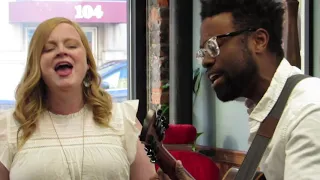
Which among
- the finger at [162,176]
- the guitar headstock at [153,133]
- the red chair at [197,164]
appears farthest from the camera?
the red chair at [197,164]

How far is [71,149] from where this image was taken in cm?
209

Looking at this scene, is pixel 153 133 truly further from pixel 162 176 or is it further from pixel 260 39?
pixel 260 39

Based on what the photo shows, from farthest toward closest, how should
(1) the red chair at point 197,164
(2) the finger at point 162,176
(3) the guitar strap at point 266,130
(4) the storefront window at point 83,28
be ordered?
(4) the storefront window at point 83,28, (1) the red chair at point 197,164, (2) the finger at point 162,176, (3) the guitar strap at point 266,130

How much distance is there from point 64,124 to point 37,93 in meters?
0.16

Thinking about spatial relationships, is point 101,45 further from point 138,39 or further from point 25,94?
point 25,94

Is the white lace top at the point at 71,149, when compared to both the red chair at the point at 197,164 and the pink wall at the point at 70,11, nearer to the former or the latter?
the red chair at the point at 197,164

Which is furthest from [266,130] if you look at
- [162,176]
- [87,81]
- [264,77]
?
[87,81]

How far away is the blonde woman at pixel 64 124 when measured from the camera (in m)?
2.05

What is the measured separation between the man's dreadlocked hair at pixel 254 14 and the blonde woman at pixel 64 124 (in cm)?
85

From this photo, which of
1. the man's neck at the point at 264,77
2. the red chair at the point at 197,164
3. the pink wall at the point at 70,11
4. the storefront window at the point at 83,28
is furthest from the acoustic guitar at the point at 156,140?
the pink wall at the point at 70,11

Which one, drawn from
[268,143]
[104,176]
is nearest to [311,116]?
[268,143]

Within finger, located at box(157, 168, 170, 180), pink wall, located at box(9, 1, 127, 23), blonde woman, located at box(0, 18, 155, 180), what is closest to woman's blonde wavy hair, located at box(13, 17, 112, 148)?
blonde woman, located at box(0, 18, 155, 180)

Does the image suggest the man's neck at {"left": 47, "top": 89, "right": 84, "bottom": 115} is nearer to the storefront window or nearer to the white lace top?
the white lace top

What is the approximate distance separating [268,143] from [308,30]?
1.36 metres
